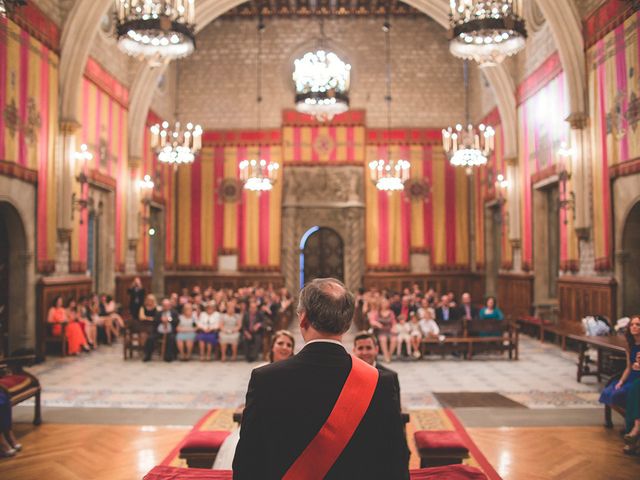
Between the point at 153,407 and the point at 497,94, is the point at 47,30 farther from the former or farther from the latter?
the point at 497,94

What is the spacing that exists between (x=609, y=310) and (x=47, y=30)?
11505 mm

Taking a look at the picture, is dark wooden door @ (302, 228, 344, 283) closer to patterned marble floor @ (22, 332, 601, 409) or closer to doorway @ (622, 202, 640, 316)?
patterned marble floor @ (22, 332, 601, 409)

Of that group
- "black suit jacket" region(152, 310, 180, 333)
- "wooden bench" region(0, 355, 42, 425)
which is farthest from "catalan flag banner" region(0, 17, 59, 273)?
"wooden bench" region(0, 355, 42, 425)

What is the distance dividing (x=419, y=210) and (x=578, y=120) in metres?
9.37

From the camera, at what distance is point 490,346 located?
Answer: 1166cm

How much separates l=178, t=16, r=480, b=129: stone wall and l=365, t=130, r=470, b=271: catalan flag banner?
2.38 feet

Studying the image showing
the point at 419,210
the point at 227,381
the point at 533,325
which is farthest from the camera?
the point at 419,210

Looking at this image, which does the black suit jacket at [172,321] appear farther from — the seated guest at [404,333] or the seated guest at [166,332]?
the seated guest at [404,333]

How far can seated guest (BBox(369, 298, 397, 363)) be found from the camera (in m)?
11.5

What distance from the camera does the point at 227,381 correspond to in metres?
9.41

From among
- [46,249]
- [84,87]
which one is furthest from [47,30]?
[46,249]

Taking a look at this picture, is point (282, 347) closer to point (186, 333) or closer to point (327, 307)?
point (327, 307)

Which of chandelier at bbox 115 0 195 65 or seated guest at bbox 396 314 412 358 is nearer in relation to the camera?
chandelier at bbox 115 0 195 65

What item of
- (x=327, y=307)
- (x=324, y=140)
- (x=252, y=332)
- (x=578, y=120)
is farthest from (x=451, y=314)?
(x=327, y=307)
